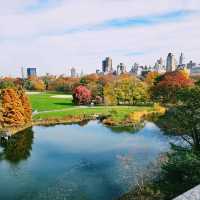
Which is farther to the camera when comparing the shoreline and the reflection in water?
the shoreline

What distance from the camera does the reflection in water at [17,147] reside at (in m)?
29.9

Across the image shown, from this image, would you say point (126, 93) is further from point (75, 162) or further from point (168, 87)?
point (75, 162)

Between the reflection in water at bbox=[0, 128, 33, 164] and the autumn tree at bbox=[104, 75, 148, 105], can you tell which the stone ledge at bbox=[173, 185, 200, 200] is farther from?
the autumn tree at bbox=[104, 75, 148, 105]

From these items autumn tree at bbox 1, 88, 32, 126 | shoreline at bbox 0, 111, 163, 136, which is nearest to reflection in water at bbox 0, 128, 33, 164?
shoreline at bbox 0, 111, 163, 136

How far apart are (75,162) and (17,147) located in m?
8.97

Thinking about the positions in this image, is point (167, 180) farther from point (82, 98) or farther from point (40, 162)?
point (82, 98)

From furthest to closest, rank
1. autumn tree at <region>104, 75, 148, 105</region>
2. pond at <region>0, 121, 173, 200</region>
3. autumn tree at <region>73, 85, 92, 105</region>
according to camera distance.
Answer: autumn tree at <region>104, 75, 148, 105</region> → autumn tree at <region>73, 85, 92, 105</region> → pond at <region>0, 121, 173, 200</region>

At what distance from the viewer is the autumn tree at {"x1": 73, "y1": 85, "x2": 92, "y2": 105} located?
6900cm

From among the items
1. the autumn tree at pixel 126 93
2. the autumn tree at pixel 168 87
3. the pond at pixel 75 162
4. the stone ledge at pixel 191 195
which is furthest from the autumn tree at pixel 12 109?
the stone ledge at pixel 191 195

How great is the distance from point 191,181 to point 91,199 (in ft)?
20.0

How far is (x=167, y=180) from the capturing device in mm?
19359

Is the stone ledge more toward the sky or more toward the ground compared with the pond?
more toward the sky

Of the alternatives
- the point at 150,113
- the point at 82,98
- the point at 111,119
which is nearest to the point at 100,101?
the point at 82,98

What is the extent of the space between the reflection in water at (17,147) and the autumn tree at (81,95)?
28.2m
